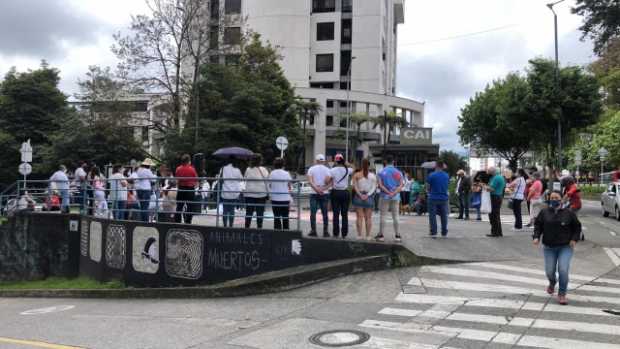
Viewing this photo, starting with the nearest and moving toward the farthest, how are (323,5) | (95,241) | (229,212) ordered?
1. (229,212)
2. (95,241)
3. (323,5)

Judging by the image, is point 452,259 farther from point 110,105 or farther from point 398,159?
point 110,105

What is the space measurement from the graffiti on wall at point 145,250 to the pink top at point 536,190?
370 inches

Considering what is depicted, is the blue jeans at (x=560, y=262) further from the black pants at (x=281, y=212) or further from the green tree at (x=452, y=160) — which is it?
the green tree at (x=452, y=160)

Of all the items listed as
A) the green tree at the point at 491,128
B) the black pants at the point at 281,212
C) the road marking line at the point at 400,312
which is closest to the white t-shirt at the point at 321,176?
the black pants at the point at 281,212

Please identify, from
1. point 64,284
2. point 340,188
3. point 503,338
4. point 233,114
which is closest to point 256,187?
point 340,188

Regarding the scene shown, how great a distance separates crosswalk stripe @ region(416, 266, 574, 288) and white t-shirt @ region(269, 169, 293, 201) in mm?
3026

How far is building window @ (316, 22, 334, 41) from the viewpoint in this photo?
61.7 m

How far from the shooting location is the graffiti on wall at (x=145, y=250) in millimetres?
12516

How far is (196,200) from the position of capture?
1324 cm

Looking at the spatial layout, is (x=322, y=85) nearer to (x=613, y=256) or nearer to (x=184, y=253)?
(x=184, y=253)

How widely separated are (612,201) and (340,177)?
15.9 meters

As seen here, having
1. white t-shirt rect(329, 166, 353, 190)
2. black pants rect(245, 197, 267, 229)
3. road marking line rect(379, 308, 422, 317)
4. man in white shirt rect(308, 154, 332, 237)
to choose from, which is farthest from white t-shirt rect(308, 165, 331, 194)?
road marking line rect(379, 308, 422, 317)

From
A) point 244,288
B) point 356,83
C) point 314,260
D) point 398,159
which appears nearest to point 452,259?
point 314,260

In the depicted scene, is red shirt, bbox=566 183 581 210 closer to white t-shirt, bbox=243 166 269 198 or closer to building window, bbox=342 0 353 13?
white t-shirt, bbox=243 166 269 198
